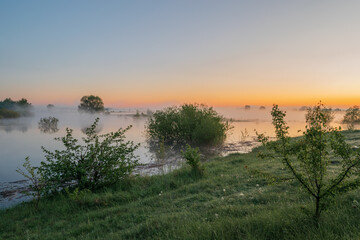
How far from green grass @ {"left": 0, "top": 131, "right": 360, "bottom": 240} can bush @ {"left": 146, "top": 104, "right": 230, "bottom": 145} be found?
533 inches

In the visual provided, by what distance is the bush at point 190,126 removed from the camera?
2502cm

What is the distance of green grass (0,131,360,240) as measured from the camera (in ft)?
12.8

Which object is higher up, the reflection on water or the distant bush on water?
the distant bush on water

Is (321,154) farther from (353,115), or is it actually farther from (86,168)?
(353,115)

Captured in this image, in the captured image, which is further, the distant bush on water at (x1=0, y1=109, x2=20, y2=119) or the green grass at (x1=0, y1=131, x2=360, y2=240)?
the distant bush on water at (x1=0, y1=109, x2=20, y2=119)

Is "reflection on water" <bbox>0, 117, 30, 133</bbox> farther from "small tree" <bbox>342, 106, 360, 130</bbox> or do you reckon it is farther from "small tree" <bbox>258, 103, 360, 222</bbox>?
"small tree" <bbox>342, 106, 360, 130</bbox>

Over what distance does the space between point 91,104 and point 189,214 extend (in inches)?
3703

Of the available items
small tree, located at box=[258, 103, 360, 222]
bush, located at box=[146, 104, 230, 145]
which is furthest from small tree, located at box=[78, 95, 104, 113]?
small tree, located at box=[258, 103, 360, 222]

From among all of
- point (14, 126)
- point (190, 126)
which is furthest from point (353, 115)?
point (14, 126)

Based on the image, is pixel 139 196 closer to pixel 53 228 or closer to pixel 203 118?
pixel 53 228

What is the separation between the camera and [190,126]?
26.6m

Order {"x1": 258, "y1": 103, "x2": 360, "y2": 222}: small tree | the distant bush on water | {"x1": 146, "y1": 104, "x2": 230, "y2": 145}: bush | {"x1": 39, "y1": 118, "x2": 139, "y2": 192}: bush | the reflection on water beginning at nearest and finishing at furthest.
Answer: {"x1": 258, "y1": 103, "x2": 360, "y2": 222}: small tree → {"x1": 39, "y1": 118, "x2": 139, "y2": 192}: bush → {"x1": 146, "y1": 104, "x2": 230, "y2": 145}: bush → the reflection on water → the distant bush on water

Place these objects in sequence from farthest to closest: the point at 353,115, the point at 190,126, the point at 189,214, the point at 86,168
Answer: the point at 353,115 → the point at 190,126 → the point at 86,168 → the point at 189,214

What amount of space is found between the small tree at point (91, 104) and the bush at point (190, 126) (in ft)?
229
